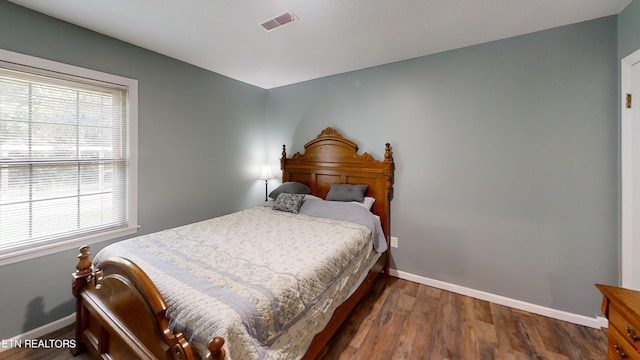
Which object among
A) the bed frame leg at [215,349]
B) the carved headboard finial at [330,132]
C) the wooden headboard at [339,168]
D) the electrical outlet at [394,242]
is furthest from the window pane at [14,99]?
the electrical outlet at [394,242]

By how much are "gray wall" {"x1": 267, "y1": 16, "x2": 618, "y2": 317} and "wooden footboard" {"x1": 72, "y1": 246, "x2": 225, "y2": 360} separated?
8.16 ft

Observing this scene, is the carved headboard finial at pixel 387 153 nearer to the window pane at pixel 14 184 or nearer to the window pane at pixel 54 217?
the window pane at pixel 54 217

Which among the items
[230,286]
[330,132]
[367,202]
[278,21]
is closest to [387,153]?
[367,202]

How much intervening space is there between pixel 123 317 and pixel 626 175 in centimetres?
346

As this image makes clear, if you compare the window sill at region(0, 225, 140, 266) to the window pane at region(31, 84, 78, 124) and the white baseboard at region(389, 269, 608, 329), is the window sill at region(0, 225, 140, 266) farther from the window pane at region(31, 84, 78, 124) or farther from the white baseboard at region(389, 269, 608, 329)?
the white baseboard at region(389, 269, 608, 329)

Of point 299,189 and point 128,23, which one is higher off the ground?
point 128,23

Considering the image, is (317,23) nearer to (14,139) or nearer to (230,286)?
(230,286)

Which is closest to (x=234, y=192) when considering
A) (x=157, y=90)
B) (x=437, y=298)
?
(x=157, y=90)

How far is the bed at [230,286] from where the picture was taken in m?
1.10

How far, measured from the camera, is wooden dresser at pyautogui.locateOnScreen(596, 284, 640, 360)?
0.96m

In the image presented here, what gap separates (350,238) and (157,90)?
257 cm

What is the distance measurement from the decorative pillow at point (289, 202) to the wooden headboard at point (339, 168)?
1.60 feet

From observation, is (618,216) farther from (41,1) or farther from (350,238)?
(41,1)

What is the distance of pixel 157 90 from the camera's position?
2.69 m
